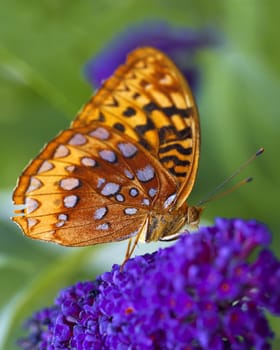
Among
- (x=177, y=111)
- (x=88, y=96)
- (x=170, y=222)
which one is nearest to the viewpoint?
(x=170, y=222)

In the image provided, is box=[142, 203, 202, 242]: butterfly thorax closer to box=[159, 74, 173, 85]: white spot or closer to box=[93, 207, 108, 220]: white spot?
box=[93, 207, 108, 220]: white spot

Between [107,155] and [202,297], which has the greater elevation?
[107,155]

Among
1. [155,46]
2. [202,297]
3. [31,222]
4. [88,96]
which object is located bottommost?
[202,297]

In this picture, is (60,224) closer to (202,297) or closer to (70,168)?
(70,168)

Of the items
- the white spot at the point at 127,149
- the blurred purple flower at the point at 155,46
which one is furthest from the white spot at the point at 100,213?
the blurred purple flower at the point at 155,46

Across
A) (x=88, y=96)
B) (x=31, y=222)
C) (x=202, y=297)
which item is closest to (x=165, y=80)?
(x=31, y=222)

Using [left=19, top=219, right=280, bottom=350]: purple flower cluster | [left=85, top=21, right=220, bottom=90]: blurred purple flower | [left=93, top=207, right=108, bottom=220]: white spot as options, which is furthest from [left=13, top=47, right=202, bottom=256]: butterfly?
[left=85, top=21, right=220, bottom=90]: blurred purple flower

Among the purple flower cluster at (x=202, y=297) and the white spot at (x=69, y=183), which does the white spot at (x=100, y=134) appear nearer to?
the white spot at (x=69, y=183)
